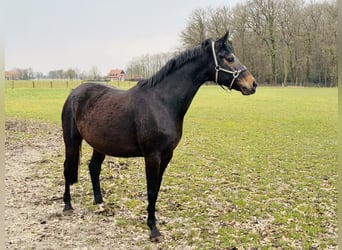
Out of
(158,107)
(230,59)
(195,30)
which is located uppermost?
(195,30)

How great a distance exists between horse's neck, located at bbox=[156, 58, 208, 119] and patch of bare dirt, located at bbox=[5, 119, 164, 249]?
1646 millimetres

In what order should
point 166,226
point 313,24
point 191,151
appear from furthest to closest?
point 313,24, point 191,151, point 166,226

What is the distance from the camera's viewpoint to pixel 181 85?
11.9ft

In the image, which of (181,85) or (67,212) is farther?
(67,212)

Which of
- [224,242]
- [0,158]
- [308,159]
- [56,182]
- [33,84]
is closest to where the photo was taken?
[0,158]

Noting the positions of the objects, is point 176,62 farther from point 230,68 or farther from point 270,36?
point 270,36

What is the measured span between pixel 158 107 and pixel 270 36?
40.3m

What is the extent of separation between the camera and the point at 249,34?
130 feet

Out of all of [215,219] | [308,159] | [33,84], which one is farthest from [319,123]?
[33,84]

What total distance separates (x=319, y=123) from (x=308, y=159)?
21.8 ft

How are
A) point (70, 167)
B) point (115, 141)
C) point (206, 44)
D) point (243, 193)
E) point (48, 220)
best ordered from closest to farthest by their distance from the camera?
point (206, 44) → point (115, 141) → point (48, 220) → point (70, 167) → point (243, 193)

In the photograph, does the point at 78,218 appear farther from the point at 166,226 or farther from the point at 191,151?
the point at 191,151

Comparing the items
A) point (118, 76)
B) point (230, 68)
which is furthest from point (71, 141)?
point (118, 76)

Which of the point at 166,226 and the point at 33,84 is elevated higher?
the point at 33,84
